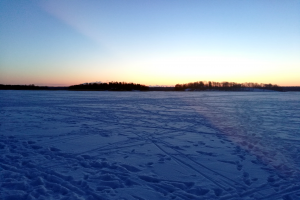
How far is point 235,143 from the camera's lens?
20.3 ft

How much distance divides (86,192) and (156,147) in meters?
2.74

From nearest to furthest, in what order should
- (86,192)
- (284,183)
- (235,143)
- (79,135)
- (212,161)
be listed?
(86,192), (284,183), (212,161), (235,143), (79,135)

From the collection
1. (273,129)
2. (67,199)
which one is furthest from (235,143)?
(67,199)

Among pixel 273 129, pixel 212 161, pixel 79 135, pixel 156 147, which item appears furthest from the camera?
pixel 273 129

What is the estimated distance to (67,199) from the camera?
3.12 meters

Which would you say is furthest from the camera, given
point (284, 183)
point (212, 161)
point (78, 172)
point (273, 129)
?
point (273, 129)

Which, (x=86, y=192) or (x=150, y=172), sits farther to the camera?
(x=150, y=172)

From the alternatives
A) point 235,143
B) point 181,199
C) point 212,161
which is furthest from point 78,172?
point 235,143

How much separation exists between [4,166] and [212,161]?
4.64m

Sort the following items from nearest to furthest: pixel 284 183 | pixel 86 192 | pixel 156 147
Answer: pixel 86 192 < pixel 284 183 < pixel 156 147

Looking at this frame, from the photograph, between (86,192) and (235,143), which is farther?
(235,143)

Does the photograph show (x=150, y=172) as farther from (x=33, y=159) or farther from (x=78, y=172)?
(x=33, y=159)

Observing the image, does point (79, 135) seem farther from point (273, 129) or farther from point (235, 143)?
point (273, 129)

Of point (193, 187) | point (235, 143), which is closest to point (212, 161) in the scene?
point (193, 187)
